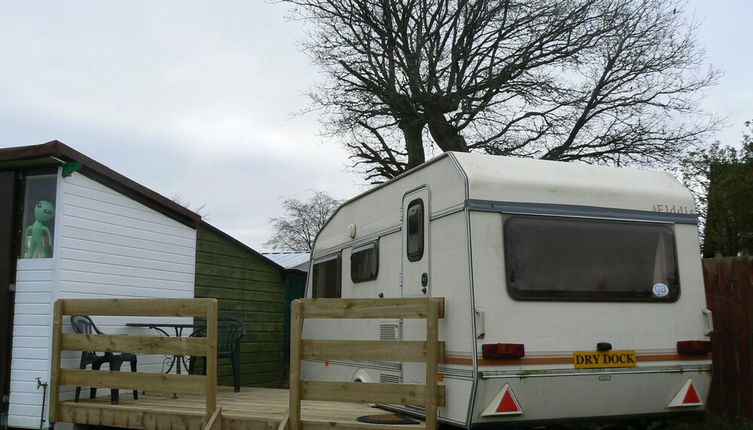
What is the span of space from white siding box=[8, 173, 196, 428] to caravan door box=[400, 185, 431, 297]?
148 inches

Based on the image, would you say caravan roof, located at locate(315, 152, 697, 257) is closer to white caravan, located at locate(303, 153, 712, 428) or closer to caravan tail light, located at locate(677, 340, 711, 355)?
white caravan, located at locate(303, 153, 712, 428)

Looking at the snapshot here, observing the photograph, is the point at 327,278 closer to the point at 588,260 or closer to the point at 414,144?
the point at 588,260

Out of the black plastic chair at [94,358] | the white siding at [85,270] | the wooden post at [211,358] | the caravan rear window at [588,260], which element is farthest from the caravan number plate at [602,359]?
the white siding at [85,270]

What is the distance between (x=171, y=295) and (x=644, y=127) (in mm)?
12924

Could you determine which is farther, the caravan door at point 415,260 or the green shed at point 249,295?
the green shed at point 249,295

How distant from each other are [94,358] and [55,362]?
36cm

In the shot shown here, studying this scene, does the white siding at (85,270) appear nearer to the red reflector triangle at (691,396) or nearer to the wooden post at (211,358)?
the wooden post at (211,358)

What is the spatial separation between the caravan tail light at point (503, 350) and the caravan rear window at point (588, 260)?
37cm

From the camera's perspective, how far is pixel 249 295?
38.3 ft

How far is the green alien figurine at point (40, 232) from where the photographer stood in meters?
7.74

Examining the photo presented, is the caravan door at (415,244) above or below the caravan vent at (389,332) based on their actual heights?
above

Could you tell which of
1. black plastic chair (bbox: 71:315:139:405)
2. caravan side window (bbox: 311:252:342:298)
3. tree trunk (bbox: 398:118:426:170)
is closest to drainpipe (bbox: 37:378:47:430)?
black plastic chair (bbox: 71:315:139:405)

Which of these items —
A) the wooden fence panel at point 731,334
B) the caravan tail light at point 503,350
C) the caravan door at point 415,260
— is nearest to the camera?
the caravan tail light at point 503,350

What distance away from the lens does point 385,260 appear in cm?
673
